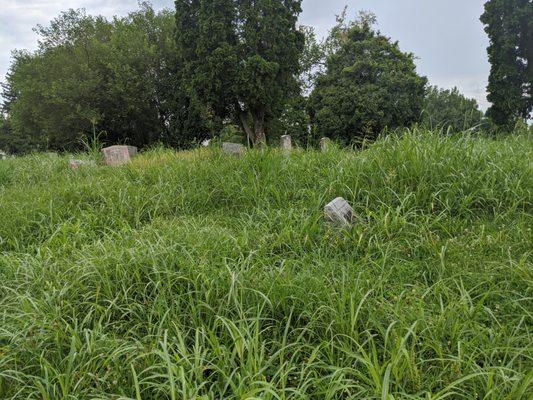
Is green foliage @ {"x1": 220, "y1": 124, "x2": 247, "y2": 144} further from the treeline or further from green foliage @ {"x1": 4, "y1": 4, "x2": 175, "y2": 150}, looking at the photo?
green foliage @ {"x1": 4, "y1": 4, "x2": 175, "y2": 150}

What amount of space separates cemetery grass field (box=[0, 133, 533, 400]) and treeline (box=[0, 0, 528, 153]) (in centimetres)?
1189

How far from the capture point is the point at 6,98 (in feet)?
135

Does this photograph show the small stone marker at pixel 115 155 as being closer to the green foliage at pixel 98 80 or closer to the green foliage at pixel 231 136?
the green foliage at pixel 231 136

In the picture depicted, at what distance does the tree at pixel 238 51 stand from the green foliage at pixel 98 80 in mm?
2598

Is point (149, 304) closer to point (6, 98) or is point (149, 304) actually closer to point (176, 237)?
point (176, 237)

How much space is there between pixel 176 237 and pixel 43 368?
133 centimetres

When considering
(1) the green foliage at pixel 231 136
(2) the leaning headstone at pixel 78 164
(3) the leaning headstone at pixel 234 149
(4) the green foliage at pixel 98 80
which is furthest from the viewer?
(4) the green foliage at pixel 98 80

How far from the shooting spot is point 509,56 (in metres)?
18.7

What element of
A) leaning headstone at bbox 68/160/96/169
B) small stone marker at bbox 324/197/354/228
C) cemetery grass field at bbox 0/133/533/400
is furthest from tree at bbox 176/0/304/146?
small stone marker at bbox 324/197/354/228

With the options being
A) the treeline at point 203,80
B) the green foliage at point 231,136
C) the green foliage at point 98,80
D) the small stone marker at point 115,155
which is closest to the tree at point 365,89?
the treeline at point 203,80

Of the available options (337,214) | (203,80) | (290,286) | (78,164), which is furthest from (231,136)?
(290,286)

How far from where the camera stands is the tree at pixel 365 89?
59.7 feet

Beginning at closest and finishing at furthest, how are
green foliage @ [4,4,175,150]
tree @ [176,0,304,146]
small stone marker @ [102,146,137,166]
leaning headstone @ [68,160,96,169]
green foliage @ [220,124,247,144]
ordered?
1. leaning headstone @ [68,160,96,169]
2. small stone marker @ [102,146,137,166]
3. green foliage @ [220,124,247,144]
4. tree @ [176,0,304,146]
5. green foliage @ [4,4,175,150]

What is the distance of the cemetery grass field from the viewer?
1.56 m
